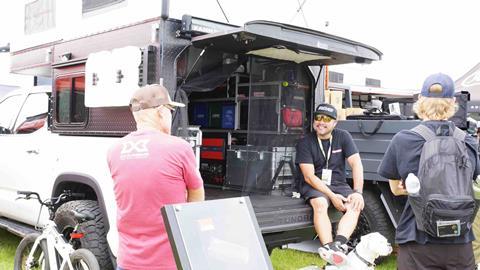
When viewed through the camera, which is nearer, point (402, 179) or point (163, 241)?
point (163, 241)

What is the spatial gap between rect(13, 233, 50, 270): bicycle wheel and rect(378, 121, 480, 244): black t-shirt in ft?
9.38

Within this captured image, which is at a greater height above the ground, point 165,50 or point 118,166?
point 165,50

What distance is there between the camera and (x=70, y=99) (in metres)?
4.80

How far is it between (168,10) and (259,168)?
1936 millimetres

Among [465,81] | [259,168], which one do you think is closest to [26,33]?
[259,168]

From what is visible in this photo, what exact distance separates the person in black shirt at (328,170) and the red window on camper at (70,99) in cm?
213

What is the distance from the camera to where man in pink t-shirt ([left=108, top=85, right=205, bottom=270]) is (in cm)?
248

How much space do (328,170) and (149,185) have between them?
9.52 feet

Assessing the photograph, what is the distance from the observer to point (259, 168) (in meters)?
5.19

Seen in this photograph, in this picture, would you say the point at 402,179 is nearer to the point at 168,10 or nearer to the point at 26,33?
the point at 168,10

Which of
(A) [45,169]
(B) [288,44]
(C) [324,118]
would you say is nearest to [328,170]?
(C) [324,118]

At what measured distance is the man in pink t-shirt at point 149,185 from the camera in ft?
8.13

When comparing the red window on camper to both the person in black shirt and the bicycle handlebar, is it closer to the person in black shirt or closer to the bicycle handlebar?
the bicycle handlebar

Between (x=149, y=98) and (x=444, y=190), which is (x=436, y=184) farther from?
(x=149, y=98)
